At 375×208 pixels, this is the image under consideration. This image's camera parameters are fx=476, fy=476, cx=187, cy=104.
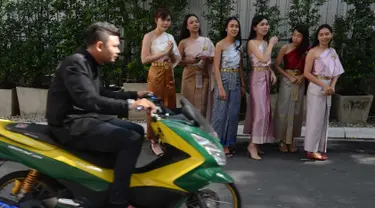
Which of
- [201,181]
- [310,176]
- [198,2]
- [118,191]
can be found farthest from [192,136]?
[198,2]

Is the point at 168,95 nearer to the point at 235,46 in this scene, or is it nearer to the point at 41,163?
the point at 235,46

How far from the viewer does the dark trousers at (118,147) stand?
326 cm

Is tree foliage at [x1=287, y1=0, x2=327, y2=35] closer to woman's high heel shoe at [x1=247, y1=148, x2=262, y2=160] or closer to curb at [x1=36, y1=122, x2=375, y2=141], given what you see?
curb at [x1=36, y1=122, x2=375, y2=141]

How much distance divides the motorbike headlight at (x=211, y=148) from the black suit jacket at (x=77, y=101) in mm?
519

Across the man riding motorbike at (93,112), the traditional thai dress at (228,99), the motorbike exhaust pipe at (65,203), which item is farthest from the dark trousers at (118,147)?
the traditional thai dress at (228,99)

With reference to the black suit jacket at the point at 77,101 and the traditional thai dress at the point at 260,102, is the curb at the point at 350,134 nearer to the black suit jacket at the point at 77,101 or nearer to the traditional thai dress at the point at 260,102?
the traditional thai dress at the point at 260,102

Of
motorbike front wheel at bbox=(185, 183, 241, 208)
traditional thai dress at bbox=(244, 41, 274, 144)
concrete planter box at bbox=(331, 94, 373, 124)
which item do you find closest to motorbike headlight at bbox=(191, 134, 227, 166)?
motorbike front wheel at bbox=(185, 183, 241, 208)

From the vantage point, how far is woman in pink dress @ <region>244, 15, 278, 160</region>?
539cm

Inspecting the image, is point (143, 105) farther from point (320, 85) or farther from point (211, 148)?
point (320, 85)

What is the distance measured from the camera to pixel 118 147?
3.27 meters

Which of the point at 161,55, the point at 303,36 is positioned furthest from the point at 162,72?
the point at 303,36

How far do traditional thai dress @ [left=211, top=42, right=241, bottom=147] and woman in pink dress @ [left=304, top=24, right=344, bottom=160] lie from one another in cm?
82

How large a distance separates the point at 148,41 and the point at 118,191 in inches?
103

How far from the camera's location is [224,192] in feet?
11.8
